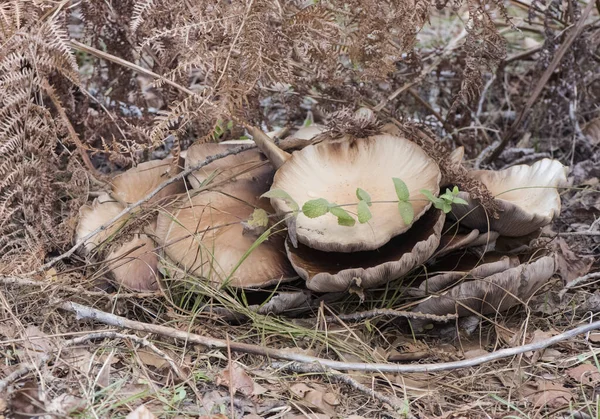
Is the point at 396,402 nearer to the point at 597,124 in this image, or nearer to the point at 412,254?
the point at 412,254

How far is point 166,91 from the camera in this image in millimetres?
3342

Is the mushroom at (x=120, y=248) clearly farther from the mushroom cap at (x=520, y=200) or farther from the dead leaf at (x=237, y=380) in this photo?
the mushroom cap at (x=520, y=200)

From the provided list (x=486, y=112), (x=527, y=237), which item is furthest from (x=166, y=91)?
(x=486, y=112)

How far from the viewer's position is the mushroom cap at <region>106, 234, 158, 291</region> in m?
2.65

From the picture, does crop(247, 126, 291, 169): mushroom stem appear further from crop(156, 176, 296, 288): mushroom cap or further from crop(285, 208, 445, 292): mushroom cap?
crop(285, 208, 445, 292): mushroom cap

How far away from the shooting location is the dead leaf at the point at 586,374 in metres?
2.20

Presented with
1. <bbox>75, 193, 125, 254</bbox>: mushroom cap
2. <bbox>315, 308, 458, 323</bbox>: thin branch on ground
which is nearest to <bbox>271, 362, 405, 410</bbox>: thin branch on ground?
<bbox>315, 308, 458, 323</bbox>: thin branch on ground

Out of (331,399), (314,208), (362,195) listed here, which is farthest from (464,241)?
(331,399)

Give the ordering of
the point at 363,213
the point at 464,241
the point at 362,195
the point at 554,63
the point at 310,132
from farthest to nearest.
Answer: the point at 554,63 < the point at 310,132 < the point at 464,241 < the point at 362,195 < the point at 363,213

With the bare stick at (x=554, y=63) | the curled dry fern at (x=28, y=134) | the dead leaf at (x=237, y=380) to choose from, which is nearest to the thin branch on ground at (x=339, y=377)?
the dead leaf at (x=237, y=380)

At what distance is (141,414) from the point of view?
5.99 ft

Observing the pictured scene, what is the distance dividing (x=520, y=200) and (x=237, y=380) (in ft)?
4.85

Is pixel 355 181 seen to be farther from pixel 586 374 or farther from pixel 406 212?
pixel 586 374

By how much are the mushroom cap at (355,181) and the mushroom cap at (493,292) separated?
1.13 feet
